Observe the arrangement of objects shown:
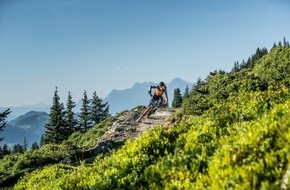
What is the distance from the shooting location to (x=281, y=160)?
5809 mm

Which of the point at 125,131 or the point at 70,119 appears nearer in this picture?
the point at 125,131

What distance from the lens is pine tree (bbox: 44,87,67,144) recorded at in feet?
246

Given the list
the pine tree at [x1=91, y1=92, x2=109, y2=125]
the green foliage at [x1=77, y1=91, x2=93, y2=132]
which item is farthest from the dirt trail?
the pine tree at [x1=91, y1=92, x2=109, y2=125]

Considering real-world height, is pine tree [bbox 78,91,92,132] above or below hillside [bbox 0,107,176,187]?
above

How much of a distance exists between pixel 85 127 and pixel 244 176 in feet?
270

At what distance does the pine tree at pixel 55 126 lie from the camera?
74938 mm

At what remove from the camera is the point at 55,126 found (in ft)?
246

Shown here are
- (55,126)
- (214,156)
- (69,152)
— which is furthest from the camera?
(55,126)

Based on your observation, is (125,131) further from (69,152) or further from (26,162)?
(26,162)

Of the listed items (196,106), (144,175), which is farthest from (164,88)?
(144,175)

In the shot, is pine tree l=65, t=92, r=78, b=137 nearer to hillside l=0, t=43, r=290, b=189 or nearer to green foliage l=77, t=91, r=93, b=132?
green foliage l=77, t=91, r=93, b=132

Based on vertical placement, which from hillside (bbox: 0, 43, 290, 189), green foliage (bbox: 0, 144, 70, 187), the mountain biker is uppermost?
the mountain biker

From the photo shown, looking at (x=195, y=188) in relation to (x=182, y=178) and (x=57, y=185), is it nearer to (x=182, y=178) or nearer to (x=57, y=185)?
(x=182, y=178)

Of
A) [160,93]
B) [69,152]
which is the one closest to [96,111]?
[69,152]
